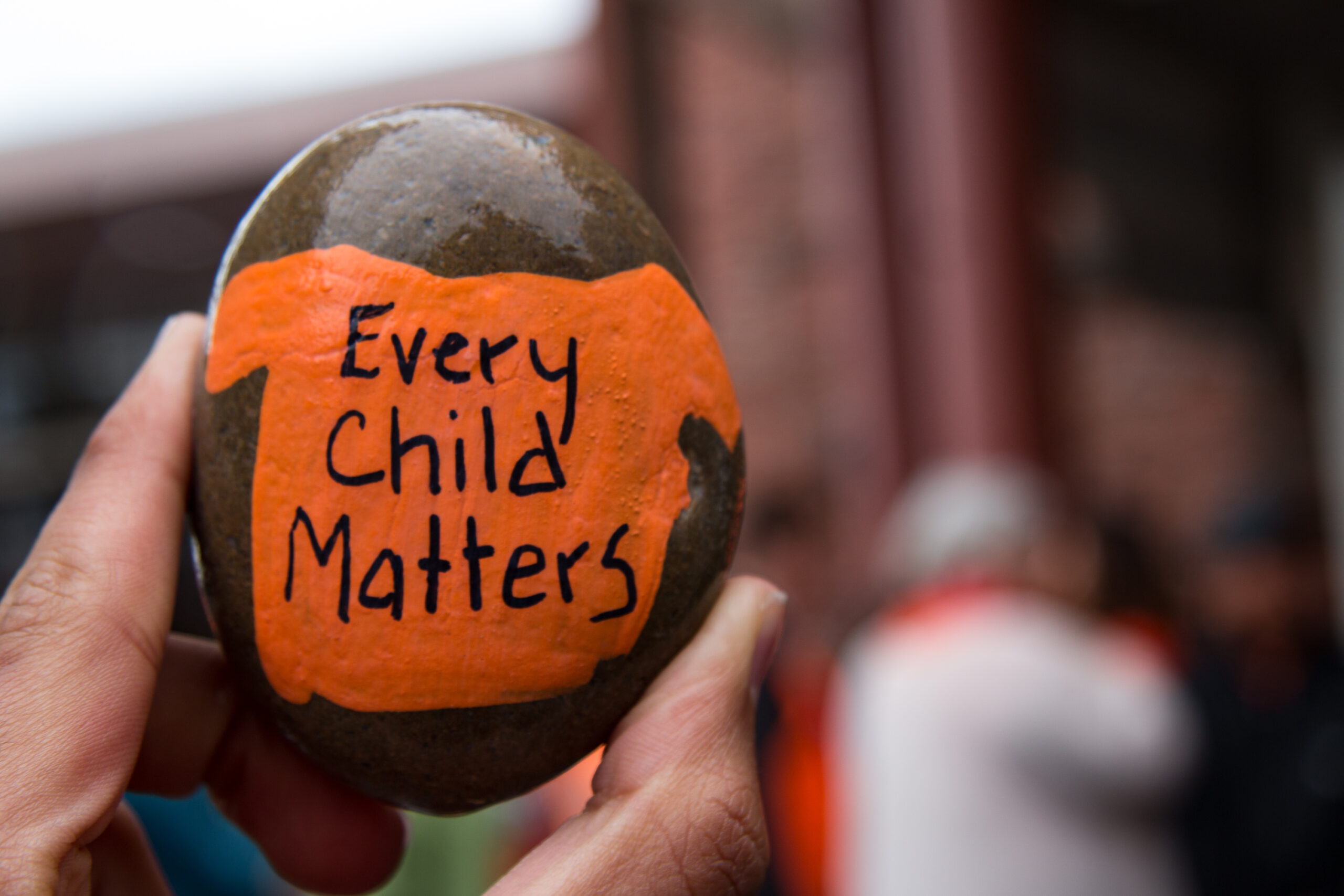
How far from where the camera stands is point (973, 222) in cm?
438

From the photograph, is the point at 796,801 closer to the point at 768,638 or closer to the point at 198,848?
the point at 198,848

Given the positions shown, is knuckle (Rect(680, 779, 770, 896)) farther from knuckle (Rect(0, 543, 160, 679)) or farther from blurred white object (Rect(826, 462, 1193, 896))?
blurred white object (Rect(826, 462, 1193, 896))

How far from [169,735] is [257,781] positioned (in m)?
0.12

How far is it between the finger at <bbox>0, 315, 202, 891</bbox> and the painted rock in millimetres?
59

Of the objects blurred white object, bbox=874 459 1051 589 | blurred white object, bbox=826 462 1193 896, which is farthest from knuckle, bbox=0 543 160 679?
blurred white object, bbox=874 459 1051 589

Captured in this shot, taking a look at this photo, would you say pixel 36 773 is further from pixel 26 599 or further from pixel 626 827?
pixel 626 827

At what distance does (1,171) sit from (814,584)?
7.49 metres

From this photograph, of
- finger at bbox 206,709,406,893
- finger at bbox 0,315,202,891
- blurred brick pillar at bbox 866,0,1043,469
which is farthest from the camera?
blurred brick pillar at bbox 866,0,1043,469

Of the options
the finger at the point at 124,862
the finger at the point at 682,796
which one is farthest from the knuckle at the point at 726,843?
the finger at the point at 124,862

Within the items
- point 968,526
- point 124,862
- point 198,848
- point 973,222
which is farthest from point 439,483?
point 973,222

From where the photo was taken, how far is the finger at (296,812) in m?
1.30

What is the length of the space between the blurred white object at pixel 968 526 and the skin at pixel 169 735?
1.78m

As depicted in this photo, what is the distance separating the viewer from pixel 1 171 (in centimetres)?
832

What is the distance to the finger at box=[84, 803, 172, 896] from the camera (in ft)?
3.73
